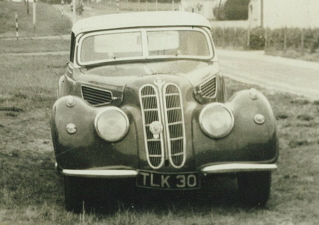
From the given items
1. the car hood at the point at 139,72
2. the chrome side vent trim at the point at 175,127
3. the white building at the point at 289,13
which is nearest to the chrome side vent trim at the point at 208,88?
the car hood at the point at 139,72

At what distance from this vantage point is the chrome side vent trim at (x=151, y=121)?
16.3ft

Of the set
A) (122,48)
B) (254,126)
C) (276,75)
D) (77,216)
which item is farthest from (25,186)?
(276,75)

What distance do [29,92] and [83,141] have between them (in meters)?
7.12

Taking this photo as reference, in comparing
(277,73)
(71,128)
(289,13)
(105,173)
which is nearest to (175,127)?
(105,173)

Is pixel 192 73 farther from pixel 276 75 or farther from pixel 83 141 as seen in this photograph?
pixel 276 75

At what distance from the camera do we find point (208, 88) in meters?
5.75

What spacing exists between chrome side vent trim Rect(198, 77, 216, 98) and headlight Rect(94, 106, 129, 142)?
2.67 ft

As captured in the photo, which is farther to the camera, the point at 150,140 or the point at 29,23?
the point at 29,23

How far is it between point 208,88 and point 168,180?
1167 mm

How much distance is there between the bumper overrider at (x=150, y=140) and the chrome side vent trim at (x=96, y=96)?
421mm

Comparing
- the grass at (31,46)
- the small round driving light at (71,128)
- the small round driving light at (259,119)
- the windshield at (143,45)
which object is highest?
the windshield at (143,45)

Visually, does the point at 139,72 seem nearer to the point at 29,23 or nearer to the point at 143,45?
the point at 143,45

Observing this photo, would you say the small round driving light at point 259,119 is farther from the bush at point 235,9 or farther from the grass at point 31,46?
the bush at point 235,9

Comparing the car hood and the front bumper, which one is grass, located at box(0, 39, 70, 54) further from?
the front bumper
